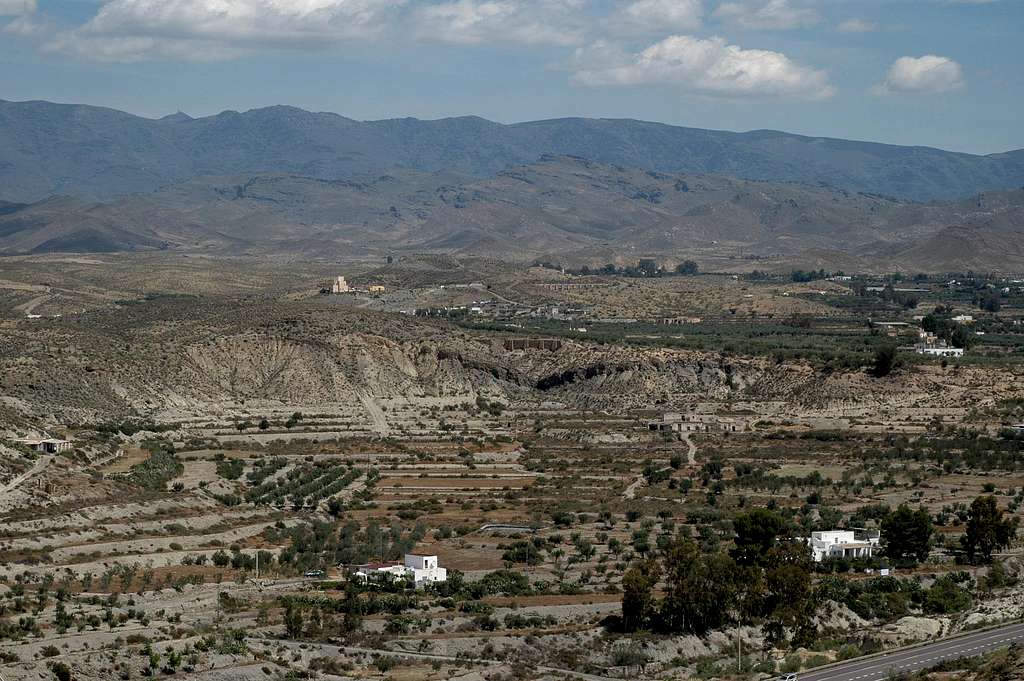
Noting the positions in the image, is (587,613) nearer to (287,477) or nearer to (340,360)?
(287,477)

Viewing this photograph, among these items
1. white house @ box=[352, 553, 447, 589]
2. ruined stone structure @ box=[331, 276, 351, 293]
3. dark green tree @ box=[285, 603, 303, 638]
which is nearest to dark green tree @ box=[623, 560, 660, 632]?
white house @ box=[352, 553, 447, 589]

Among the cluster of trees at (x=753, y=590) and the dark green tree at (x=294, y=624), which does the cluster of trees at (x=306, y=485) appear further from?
the dark green tree at (x=294, y=624)

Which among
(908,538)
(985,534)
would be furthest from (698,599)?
(985,534)

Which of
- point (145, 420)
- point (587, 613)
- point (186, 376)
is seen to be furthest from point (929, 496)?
point (186, 376)

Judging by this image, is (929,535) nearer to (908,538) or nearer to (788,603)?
(908,538)

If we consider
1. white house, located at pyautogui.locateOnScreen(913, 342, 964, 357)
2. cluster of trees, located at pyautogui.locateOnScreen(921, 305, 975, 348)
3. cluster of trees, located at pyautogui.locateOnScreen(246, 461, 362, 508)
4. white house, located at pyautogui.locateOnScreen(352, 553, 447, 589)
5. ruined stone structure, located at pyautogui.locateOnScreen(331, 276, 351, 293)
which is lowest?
cluster of trees, located at pyautogui.locateOnScreen(246, 461, 362, 508)

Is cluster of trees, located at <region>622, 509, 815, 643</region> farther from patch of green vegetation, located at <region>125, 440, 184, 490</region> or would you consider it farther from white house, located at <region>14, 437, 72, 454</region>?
white house, located at <region>14, 437, 72, 454</region>
